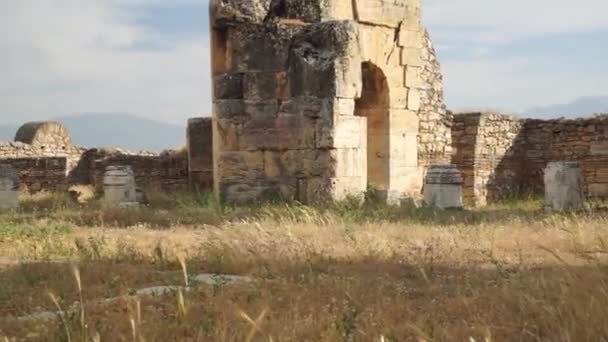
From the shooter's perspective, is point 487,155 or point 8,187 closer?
point 8,187

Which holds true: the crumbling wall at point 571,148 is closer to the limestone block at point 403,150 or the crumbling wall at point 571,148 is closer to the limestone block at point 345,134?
the limestone block at point 403,150

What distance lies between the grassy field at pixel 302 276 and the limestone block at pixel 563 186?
247 centimetres

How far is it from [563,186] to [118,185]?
804 cm

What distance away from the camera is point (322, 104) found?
42.0 feet

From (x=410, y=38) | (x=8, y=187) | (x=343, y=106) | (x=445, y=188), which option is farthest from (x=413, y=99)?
(x=8, y=187)

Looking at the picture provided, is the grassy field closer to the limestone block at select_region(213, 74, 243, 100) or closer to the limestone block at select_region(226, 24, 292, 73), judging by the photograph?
the limestone block at select_region(213, 74, 243, 100)

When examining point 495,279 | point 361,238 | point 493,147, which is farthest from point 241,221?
point 493,147

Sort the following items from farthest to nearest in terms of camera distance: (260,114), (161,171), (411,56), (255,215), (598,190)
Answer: (598,190)
(161,171)
(411,56)
(260,114)
(255,215)

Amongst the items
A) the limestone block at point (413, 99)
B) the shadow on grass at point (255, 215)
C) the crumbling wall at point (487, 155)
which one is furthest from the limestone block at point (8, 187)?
the crumbling wall at point (487, 155)

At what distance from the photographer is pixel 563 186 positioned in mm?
14555

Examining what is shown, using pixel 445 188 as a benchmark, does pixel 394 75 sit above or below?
above

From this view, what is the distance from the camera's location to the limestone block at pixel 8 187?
15125mm

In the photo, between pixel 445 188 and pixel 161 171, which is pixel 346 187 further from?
pixel 161 171

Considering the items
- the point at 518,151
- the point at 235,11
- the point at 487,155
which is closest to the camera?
the point at 235,11
